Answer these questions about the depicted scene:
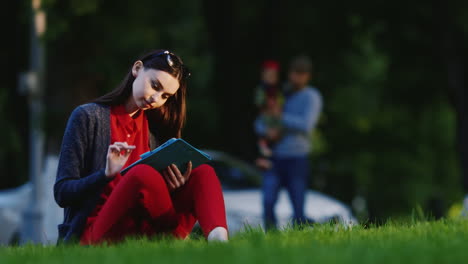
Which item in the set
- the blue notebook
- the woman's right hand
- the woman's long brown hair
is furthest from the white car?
the woman's right hand

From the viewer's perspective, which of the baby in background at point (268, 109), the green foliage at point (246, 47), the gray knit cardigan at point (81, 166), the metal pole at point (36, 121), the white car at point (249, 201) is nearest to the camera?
the gray knit cardigan at point (81, 166)

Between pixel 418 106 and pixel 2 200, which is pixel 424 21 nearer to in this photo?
pixel 418 106

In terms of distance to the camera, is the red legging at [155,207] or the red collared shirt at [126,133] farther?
the red collared shirt at [126,133]

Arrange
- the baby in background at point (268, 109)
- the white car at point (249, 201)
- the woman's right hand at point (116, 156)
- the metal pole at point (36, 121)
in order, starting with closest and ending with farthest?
the woman's right hand at point (116, 156)
the baby in background at point (268, 109)
the white car at point (249, 201)
the metal pole at point (36, 121)

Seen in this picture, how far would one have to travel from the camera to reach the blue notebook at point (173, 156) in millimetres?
5106

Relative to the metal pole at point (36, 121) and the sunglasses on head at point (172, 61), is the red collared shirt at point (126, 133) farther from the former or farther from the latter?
the metal pole at point (36, 121)

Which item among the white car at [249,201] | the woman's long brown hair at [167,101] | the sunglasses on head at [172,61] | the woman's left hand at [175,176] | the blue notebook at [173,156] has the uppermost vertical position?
the sunglasses on head at [172,61]

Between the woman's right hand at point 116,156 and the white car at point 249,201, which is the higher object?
the woman's right hand at point 116,156

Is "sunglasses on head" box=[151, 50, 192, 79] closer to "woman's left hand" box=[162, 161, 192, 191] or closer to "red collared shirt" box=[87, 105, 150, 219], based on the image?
"red collared shirt" box=[87, 105, 150, 219]

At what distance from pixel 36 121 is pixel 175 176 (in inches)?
435

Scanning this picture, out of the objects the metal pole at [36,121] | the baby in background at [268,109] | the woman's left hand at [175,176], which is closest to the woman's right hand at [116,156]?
the woman's left hand at [175,176]

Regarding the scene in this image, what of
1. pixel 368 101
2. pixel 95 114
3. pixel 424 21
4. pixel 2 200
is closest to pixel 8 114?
pixel 2 200

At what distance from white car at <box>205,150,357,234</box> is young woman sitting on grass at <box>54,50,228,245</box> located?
4.91m

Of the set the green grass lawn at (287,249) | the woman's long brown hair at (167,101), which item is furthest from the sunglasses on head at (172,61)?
the green grass lawn at (287,249)
